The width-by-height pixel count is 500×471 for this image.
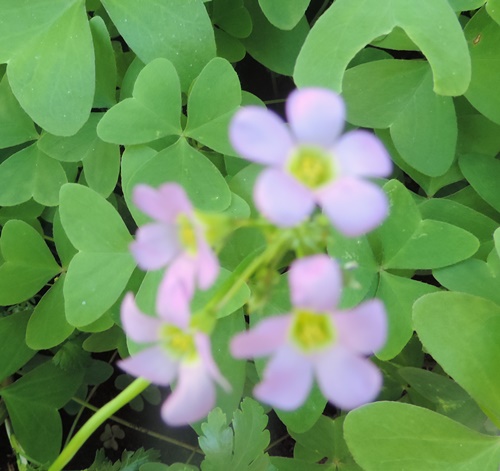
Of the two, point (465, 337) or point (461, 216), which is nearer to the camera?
point (465, 337)

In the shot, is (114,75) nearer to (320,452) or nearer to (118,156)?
(118,156)

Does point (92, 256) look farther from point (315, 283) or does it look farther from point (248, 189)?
point (315, 283)

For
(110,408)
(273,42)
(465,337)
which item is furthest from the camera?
(273,42)

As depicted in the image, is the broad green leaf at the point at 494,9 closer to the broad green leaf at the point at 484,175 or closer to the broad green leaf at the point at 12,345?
the broad green leaf at the point at 484,175

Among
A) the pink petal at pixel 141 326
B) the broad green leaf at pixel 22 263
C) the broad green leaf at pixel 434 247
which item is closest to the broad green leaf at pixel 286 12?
the broad green leaf at pixel 434 247

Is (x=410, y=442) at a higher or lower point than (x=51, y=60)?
lower

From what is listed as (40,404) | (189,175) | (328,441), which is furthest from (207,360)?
(40,404)
